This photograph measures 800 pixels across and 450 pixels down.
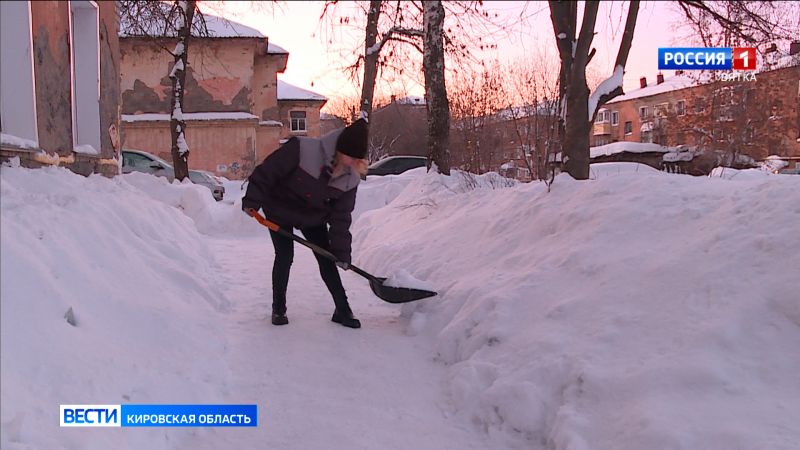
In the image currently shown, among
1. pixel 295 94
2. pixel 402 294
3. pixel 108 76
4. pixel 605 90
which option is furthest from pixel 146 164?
pixel 295 94

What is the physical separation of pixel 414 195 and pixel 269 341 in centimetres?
496

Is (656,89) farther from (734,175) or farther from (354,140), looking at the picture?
(354,140)

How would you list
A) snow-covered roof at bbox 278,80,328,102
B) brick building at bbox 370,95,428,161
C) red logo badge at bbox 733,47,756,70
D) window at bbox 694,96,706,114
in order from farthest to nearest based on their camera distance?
brick building at bbox 370,95,428,161, snow-covered roof at bbox 278,80,328,102, window at bbox 694,96,706,114, red logo badge at bbox 733,47,756,70

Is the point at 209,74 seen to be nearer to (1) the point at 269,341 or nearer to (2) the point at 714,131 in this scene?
(1) the point at 269,341

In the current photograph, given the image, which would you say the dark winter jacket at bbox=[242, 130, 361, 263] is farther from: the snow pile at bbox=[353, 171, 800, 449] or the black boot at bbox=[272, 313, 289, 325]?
the snow pile at bbox=[353, 171, 800, 449]

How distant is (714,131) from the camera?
108 feet

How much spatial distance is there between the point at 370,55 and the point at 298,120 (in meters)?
19.6

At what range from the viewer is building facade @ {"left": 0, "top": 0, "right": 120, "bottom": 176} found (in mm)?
3527

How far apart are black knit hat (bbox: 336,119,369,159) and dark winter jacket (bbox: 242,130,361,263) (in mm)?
101

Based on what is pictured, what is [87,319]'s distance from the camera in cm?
→ 253

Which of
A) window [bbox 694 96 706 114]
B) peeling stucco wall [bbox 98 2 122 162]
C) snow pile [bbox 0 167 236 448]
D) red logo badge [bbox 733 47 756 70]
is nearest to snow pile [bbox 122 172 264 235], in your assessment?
peeling stucco wall [bbox 98 2 122 162]

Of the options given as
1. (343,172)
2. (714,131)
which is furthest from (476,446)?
(714,131)

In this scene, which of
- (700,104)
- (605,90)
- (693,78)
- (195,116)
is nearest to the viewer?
(605,90)

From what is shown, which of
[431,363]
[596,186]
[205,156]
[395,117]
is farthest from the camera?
[395,117]
